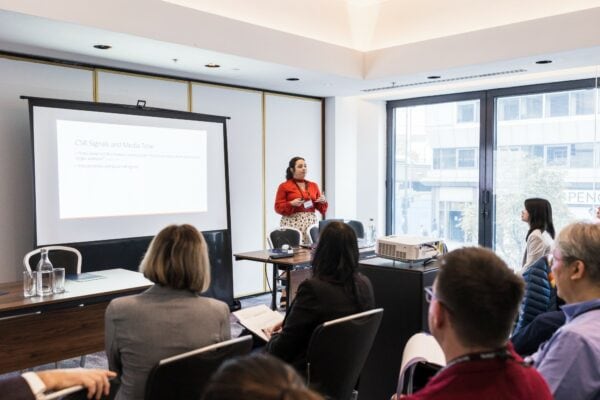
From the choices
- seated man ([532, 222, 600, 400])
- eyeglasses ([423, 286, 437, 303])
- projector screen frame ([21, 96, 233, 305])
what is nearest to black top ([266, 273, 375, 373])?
eyeglasses ([423, 286, 437, 303])

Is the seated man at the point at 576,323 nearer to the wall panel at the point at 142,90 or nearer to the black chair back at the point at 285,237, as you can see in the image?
the black chair back at the point at 285,237

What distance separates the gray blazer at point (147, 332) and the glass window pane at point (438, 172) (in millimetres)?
5612

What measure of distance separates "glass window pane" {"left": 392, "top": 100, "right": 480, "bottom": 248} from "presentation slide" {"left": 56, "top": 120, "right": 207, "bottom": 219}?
314cm

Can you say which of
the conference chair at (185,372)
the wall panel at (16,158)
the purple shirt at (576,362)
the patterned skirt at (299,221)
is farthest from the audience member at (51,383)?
the patterned skirt at (299,221)

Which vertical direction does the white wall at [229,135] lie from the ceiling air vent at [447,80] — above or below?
Answer: below

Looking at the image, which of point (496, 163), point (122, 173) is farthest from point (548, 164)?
point (122, 173)

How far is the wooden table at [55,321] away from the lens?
3.15 metres

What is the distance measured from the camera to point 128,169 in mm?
5188

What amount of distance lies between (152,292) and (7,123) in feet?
11.3

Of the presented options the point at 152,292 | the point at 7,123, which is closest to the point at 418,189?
the point at 7,123

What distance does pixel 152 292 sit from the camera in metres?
2.04

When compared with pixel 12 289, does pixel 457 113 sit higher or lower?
higher

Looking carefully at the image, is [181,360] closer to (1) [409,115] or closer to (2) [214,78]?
(2) [214,78]

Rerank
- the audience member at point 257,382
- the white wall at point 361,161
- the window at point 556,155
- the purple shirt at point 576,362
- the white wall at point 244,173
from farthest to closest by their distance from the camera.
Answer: the white wall at point 361,161 < the white wall at point 244,173 < the window at point 556,155 < the purple shirt at point 576,362 < the audience member at point 257,382
